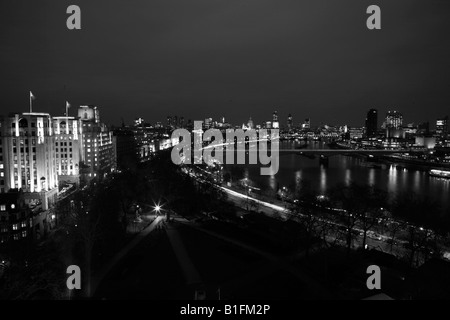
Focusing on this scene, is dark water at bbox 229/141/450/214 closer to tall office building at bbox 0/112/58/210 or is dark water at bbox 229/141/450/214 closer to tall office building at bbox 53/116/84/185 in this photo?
tall office building at bbox 53/116/84/185

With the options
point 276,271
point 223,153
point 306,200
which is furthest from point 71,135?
point 223,153

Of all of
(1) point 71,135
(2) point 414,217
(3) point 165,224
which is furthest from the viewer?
(1) point 71,135

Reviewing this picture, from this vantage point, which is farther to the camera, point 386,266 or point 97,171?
point 97,171

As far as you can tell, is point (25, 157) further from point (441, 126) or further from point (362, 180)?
point (441, 126)

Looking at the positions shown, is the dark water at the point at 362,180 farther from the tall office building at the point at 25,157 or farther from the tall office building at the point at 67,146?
the tall office building at the point at 25,157
